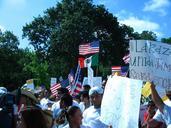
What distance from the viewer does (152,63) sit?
7215 mm

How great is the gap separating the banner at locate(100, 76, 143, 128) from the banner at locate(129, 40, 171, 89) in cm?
21

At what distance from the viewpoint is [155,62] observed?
7.21m

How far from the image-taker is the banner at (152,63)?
7.10m

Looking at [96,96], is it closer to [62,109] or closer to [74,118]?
[62,109]

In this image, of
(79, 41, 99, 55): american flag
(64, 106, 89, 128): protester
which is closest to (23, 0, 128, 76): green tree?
(79, 41, 99, 55): american flag

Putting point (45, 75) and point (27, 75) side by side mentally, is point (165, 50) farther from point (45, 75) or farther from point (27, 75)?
point (27, 75)

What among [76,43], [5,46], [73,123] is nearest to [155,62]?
[73,123]

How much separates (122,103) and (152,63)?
0.70 meters

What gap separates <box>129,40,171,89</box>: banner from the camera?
7.10 metres

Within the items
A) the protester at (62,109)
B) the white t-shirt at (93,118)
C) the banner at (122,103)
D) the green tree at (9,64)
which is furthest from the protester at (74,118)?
A: the green tree at (9,64)

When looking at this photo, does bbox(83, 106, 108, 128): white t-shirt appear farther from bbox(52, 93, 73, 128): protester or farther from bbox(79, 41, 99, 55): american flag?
bbox(79, 41, 99, 55): american flag

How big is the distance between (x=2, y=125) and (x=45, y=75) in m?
56.6

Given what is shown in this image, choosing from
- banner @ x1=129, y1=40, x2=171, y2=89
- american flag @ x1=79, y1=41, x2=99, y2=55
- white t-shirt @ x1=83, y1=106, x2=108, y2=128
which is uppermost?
american flag @ x1=79, y1=41, x2=99, y2=55

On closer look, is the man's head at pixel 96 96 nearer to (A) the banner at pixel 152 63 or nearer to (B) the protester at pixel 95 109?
(B) the protester at pixel 95 109
